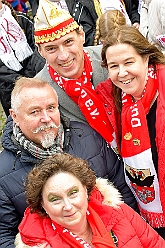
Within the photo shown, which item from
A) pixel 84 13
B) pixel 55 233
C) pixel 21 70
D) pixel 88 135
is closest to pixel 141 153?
pixel 88 135

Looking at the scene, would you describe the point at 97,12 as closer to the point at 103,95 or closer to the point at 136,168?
the point at 103,95

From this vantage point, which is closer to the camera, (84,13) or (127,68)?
(127,68)

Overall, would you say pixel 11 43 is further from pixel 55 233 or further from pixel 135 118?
pixel 55 233

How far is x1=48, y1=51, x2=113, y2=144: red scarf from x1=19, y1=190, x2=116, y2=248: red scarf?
695 mm

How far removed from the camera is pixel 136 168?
2.82 meters

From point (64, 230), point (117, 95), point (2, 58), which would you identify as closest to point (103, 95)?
point (117, 95)

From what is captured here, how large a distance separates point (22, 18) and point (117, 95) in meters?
2.01

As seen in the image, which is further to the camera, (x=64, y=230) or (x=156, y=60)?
(x=156, y=60)

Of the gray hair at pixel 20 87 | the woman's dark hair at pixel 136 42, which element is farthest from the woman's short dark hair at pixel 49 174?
the woman's dark hair at pixel 136 42

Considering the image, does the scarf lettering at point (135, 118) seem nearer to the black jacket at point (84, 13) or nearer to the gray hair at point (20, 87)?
the gray hair at point (20, 87)

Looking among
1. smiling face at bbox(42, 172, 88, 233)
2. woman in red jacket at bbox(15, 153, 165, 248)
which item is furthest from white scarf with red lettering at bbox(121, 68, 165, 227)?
smiling face at bbox(42, 172, 88, 233)

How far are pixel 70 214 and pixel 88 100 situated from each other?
3.37ft

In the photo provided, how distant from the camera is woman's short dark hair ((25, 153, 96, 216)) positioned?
2246 mm

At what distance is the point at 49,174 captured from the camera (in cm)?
225
